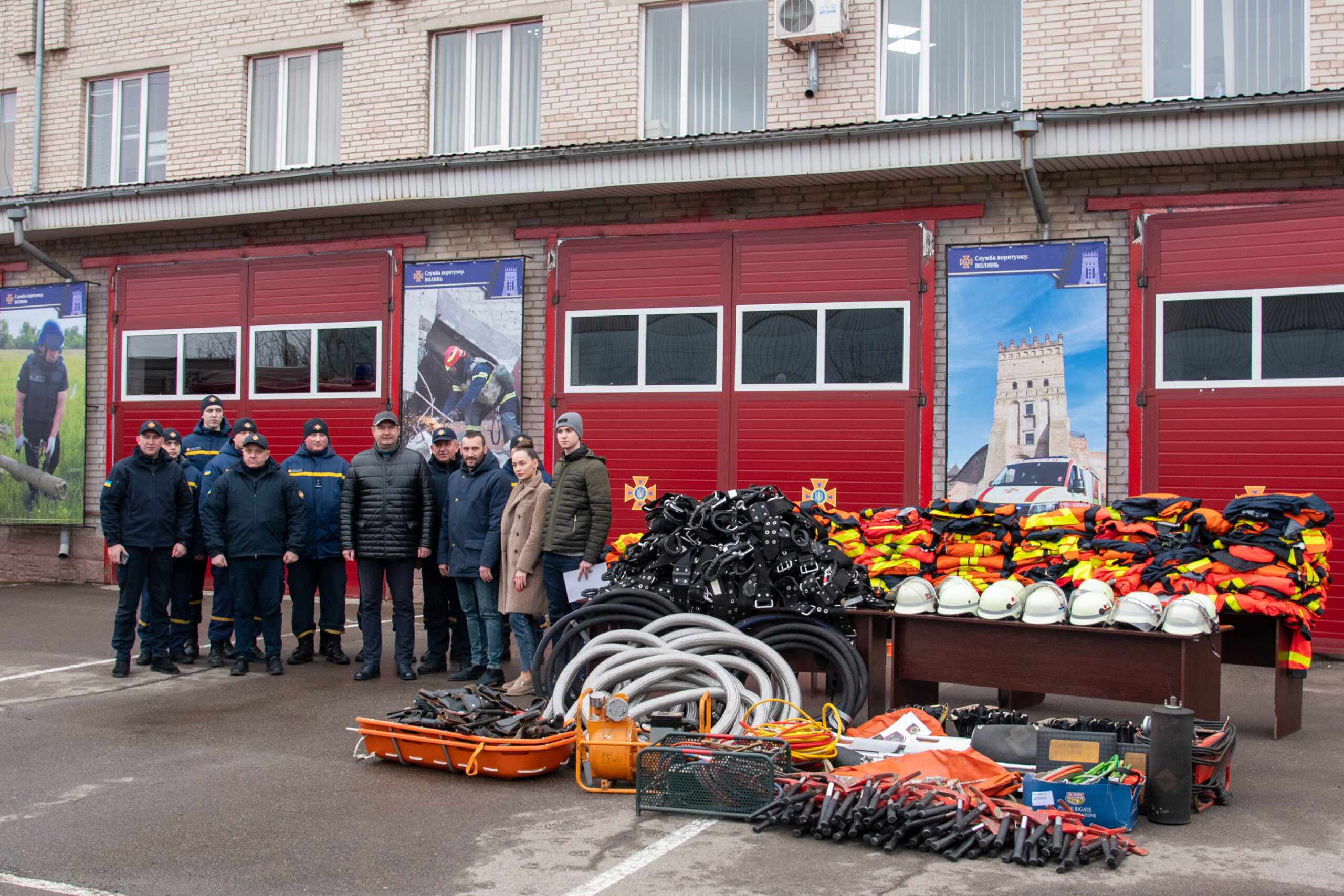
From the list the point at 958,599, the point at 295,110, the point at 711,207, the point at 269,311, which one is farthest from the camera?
the point at 295,110

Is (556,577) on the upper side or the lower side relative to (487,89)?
lower

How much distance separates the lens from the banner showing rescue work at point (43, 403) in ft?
57.3

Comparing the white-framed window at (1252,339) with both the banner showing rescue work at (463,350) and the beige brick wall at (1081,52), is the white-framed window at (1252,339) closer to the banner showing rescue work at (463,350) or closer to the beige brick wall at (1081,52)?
the beige brick wall at (1081,52)

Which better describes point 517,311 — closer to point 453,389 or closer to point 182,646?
point 453,389

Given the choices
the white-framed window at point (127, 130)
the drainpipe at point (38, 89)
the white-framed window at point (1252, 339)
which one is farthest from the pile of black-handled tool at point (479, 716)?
the drainpipe at point (38, 89)

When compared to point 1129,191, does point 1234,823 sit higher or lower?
lower

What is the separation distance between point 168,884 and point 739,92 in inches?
456

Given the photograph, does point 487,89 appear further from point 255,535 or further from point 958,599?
point 958,599

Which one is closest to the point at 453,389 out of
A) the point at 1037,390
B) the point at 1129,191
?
the point at 1037,390

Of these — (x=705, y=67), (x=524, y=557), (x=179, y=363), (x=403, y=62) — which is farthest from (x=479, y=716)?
(x=179, y=363)

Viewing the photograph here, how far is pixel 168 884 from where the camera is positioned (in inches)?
200

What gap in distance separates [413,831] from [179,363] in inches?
500

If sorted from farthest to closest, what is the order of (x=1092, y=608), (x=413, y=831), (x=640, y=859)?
(x=1092, y=608) → (x=413, y=831) → (x=640, y=859)

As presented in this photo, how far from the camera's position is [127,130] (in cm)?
1825
